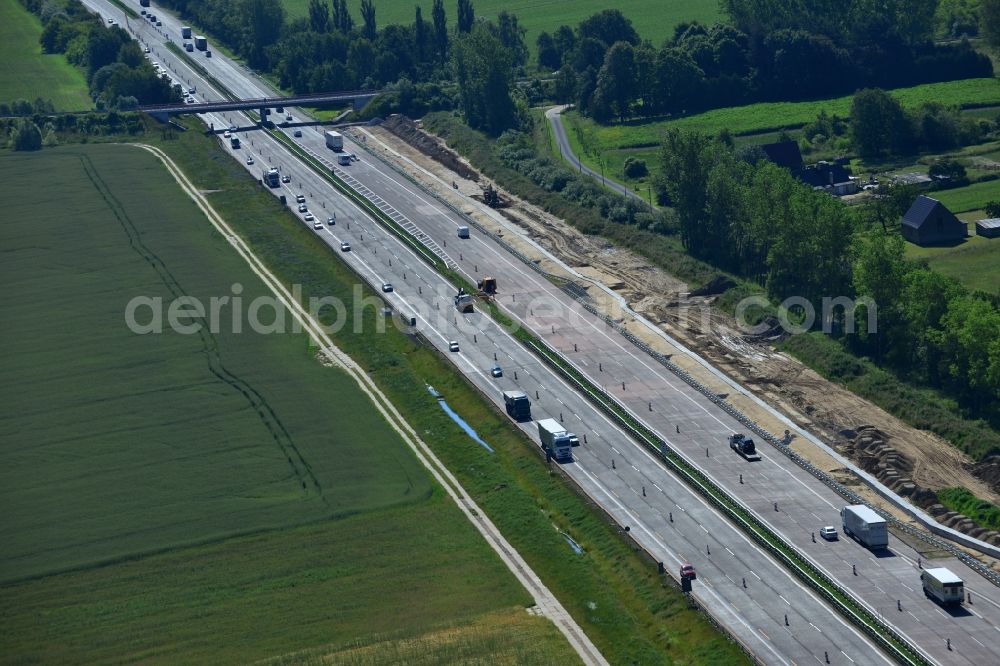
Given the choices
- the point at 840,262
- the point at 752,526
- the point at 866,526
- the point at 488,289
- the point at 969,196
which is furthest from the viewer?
the point at 969,196

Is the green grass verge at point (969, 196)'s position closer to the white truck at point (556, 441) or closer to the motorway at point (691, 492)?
the motorway at point (691, 492)

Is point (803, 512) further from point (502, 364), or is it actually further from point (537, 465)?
point (502, 364)

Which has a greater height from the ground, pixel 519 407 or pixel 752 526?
pixel 519 407

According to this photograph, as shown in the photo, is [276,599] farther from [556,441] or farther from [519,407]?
[519,407]

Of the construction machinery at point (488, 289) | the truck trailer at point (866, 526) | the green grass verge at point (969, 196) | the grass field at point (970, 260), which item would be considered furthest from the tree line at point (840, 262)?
the construction machinery at point (488, 289)

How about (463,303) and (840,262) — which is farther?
(463,303)

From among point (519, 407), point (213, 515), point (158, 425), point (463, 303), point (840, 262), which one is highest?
point (840, 262)

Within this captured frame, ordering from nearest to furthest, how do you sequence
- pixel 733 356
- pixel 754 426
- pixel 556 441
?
pixel 556 441
pixel 754 426
pixel 733 356

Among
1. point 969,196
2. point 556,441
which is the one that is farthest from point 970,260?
point 556,441
